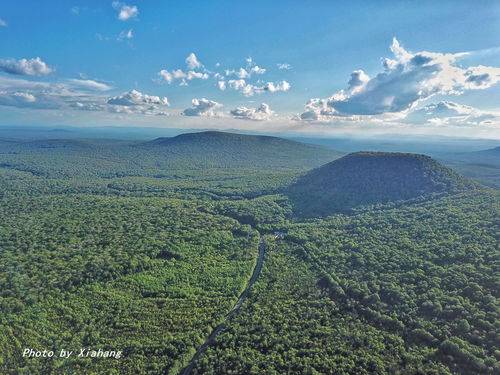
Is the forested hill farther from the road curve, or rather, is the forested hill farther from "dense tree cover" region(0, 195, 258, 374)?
the road curve

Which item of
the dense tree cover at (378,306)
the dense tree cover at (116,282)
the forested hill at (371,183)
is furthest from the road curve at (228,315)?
the forested hill at (371,183)

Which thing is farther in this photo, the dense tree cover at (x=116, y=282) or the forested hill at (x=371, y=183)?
the forested hill at (x=371, y=183)

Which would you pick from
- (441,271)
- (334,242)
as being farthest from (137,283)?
(441,271)

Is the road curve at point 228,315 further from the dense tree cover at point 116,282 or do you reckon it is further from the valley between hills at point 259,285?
the dense tree cover at point 116,282

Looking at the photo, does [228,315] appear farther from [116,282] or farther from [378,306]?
[378,306]

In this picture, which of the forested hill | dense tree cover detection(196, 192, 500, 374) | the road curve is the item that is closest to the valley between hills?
dense tree cover detection(196, 192, 500, 374)

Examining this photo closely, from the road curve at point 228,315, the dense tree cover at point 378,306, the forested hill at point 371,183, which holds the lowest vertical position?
the road curve at point 228,315

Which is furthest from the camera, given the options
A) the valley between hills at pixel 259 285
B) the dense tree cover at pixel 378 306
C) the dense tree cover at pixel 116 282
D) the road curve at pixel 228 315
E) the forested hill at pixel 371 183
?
the forested hill at pixel 371 183
